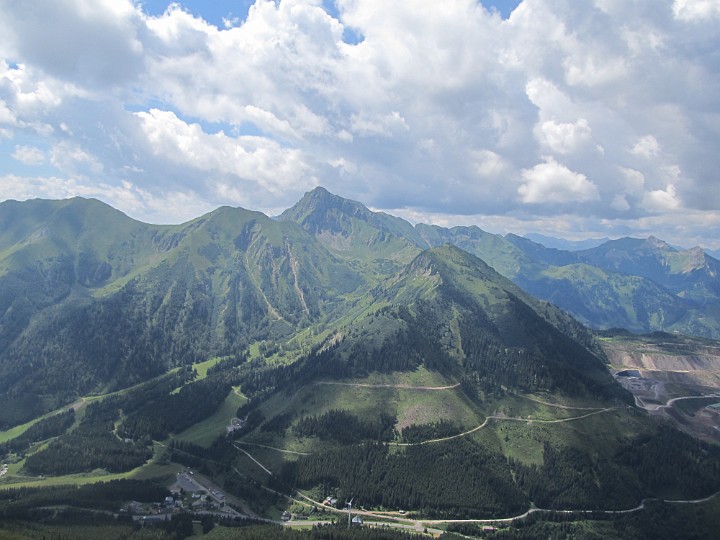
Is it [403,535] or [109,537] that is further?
[403,535]

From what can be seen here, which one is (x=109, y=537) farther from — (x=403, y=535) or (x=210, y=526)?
(x=403, y=535)

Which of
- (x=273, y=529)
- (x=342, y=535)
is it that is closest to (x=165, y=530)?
(x=273, y=529)

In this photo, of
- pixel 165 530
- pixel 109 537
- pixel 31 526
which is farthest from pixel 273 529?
pixel 31 526

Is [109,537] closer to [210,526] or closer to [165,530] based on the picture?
[165,530]

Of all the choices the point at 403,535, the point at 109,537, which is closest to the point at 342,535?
the point at 403,535

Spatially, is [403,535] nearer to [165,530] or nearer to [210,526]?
[210,526]

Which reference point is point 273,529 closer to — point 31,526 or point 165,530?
point 165,530

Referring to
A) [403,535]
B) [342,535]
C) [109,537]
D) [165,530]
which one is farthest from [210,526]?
[403,535]

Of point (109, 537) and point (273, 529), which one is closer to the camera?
point (109, 537)
